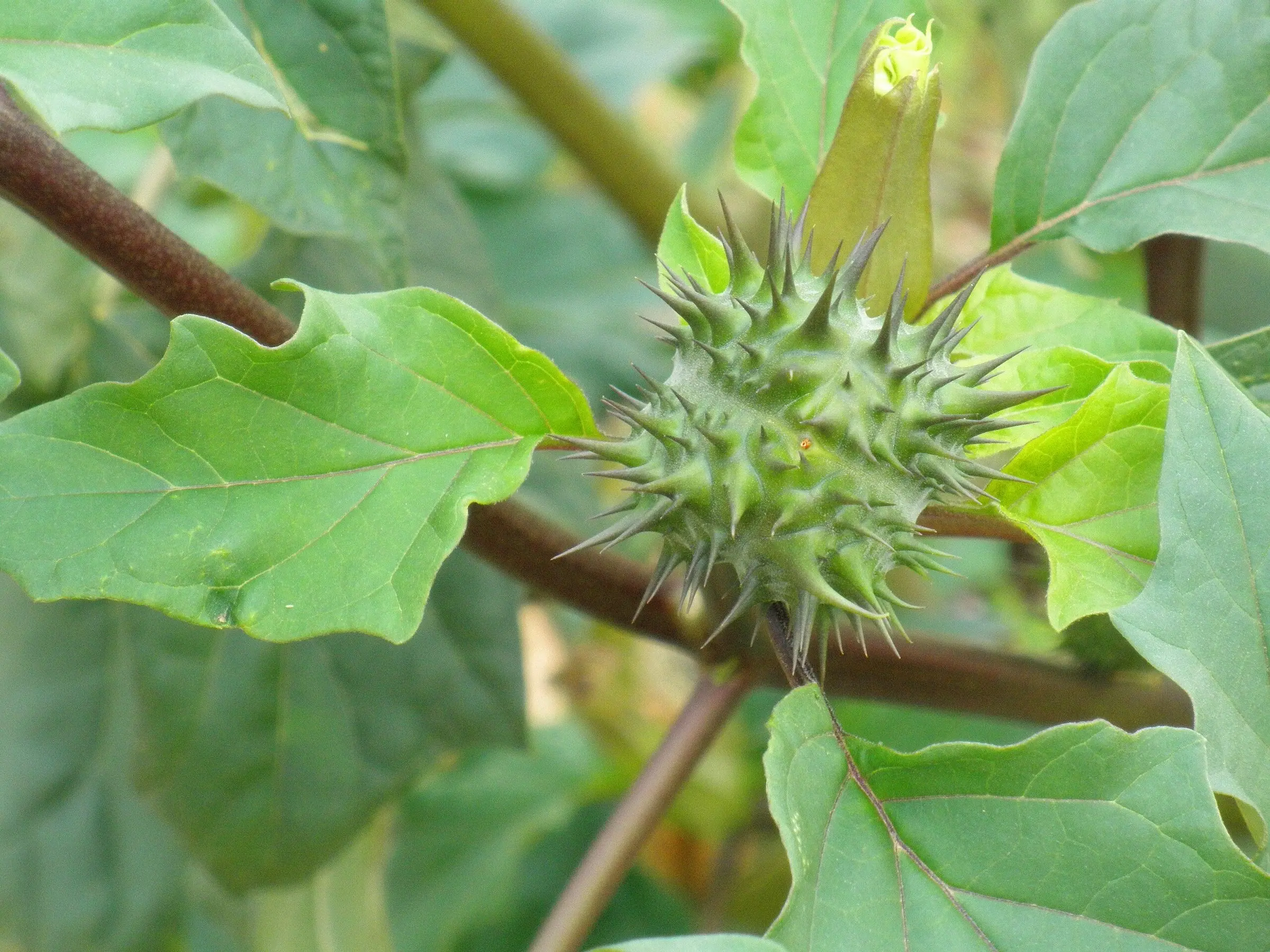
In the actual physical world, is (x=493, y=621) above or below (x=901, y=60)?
below

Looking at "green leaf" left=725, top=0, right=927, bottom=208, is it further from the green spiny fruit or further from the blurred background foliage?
the green spiny fruit

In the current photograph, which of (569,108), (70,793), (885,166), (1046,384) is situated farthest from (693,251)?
(70,793)

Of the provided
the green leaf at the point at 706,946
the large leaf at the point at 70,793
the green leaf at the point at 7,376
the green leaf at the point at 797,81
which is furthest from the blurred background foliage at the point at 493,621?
the green leaf at the point at 706,946

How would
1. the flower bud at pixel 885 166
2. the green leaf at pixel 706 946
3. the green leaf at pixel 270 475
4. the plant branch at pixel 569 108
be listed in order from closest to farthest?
the green leaf at pixel 706 946 < the green leaf at pixel 270 475 < the flower bud at pixel 885 166 < the plant branch at pixel 569 108

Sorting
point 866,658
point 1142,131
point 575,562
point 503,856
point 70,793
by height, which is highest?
point 1142,131

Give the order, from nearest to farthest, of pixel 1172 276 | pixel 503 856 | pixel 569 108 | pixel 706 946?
pixel 706 946 → pixel 1172 276 → pixel 569 108 → pixel 503 856

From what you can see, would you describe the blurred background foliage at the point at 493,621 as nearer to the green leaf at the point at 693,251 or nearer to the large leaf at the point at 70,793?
the large leaf at the point at 70,793

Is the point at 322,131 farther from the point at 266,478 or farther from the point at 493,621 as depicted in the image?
the point at 493,621
